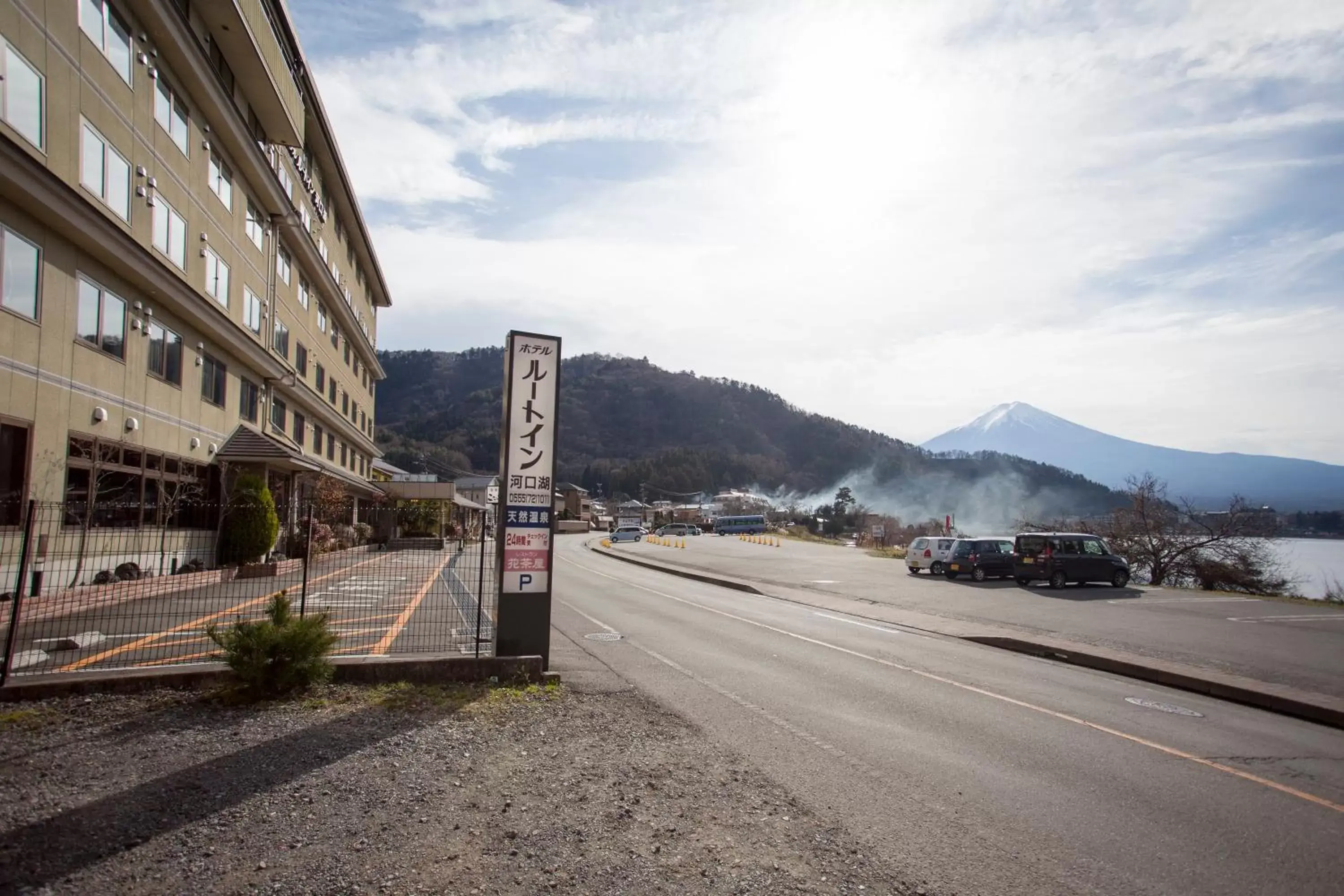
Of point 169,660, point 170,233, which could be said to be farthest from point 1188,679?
point 170,233

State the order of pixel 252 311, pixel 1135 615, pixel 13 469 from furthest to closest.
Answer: pixel 252 311
pixel 1135 615
pixel 13 469

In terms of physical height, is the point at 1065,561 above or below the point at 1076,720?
above

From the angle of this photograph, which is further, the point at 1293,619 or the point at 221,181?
the point at 221,181

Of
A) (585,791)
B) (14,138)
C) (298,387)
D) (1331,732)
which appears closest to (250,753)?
(585,791)

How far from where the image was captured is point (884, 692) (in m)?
9.45

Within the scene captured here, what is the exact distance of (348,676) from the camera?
8555mm

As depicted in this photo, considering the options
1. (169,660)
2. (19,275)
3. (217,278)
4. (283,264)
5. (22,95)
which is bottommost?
(169,660)

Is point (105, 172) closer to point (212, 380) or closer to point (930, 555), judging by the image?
point (212, 380)

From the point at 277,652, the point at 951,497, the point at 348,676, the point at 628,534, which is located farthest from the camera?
the point at 951,497

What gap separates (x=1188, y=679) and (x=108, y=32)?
2246cm

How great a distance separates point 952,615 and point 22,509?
18195 millimetres

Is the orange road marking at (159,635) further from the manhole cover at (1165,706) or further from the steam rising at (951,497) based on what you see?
the steam rising at (951,497)

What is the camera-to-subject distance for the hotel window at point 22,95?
13.4m

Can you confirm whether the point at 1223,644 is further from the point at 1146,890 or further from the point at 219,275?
the point at 219,275
